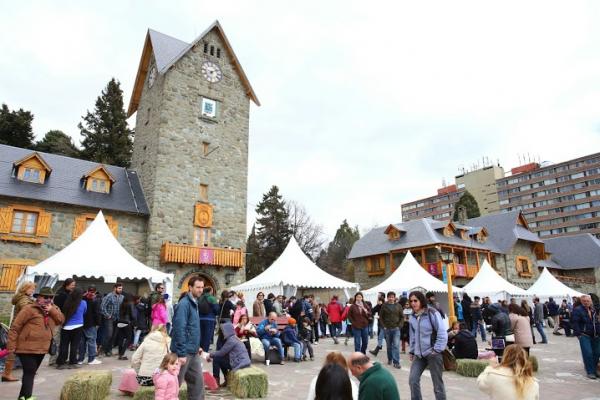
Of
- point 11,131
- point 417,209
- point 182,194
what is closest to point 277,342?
point 182,194

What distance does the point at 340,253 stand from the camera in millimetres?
59125

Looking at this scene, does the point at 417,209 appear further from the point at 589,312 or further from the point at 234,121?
the point at 589,312

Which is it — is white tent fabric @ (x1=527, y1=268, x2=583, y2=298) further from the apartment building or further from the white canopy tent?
the apartment building

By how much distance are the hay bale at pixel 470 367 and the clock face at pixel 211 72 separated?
20.7 meters

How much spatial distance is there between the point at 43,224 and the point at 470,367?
17.8 metres

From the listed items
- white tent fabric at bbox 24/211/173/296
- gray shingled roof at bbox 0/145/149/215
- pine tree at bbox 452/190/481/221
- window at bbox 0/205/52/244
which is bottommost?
white tent fabric at bbox 24/211/173/296

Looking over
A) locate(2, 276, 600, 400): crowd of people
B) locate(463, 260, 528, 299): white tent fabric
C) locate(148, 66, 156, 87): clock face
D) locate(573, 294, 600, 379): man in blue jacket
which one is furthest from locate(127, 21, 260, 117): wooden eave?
locate(573, 294, 600, 379): man in blue jacket

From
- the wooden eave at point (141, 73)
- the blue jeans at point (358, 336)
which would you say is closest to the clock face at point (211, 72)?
the wooden eave at point (141, 73)

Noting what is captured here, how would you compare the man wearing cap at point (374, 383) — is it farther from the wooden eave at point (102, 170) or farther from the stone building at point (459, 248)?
the stone building at point (459, 248)

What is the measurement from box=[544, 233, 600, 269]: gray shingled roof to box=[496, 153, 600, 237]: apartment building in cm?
3489

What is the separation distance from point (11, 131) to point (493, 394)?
128 ft

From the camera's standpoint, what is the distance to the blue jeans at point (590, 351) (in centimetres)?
812

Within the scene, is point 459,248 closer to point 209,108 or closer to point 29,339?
point 209,108

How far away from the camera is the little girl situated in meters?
4.78
